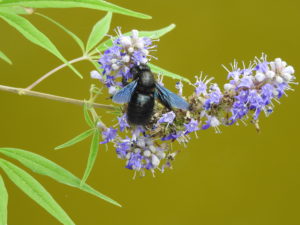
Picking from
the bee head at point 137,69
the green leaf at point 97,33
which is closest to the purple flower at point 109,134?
the bee head at point 137,69

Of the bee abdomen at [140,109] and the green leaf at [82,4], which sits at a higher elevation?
the green leaf at [82,4]

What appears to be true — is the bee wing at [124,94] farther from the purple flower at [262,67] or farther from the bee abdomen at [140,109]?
the purple flower at [262,67]

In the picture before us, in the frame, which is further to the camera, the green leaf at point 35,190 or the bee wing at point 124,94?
the green leaf at point 35,190

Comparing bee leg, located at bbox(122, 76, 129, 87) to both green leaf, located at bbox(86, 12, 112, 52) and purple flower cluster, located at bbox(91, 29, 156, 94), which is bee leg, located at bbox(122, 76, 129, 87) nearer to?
purple flower cluster, located at bbox(91, 29, 156, 94)

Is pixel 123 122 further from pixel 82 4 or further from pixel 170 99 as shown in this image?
pixel 82 4

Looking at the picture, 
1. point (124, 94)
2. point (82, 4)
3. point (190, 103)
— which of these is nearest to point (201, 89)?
point (190, 103)

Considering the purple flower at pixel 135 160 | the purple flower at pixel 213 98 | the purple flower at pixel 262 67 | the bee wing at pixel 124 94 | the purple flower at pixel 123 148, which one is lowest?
the purple flower at pixel 135 160

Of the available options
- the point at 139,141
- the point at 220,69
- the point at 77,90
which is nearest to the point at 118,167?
the point at 77,90
